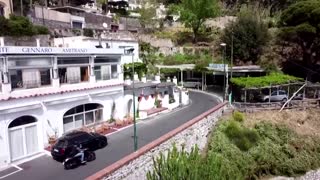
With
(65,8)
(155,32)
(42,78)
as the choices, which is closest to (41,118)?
(42,78)

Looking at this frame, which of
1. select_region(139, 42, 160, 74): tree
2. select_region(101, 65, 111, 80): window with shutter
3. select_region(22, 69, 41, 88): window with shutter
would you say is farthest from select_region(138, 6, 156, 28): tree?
select_region(22, 69, 41, 88): window with shutter

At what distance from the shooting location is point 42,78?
22.0m

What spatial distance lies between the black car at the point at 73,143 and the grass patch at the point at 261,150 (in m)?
7.26

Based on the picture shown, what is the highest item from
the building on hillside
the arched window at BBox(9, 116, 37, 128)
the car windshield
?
the building on hillside

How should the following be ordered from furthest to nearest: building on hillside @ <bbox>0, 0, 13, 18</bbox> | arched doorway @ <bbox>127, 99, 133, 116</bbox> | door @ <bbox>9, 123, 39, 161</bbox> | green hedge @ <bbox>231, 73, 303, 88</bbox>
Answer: building on hillside @ <bbox>0, 0, 13, 18</bbox> < green hedge @ <bbox>231, 73, 303, 88</bbox> < arched doorway @ <bbox>127, 99, 133, 116</bbox> < door @ <bbox>9, 123, 39, 161</bbox>

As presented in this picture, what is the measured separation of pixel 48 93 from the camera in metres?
21.8

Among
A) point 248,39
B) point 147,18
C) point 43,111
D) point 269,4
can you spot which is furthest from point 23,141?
point 269,4

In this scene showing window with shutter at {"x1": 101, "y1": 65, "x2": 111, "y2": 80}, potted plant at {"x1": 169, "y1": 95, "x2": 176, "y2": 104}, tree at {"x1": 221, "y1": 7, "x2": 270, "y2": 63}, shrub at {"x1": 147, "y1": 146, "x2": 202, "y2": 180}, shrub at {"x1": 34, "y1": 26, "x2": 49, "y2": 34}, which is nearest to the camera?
shrub at {"x1": 147, "y1": 146, "x2": 202, "y2": 180}

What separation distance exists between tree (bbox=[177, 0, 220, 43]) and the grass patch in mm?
36238

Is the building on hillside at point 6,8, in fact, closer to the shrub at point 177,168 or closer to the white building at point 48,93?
the white building at point 48,93

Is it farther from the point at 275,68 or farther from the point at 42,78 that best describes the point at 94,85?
the point at 275,68

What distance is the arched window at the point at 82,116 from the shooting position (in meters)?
24.0

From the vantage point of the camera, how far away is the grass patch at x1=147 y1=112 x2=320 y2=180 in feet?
75.7

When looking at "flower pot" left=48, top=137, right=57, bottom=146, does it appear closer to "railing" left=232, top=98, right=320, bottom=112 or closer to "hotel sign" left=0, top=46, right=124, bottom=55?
"hotel sign" left=0, top=46, right=124, bottom=55
